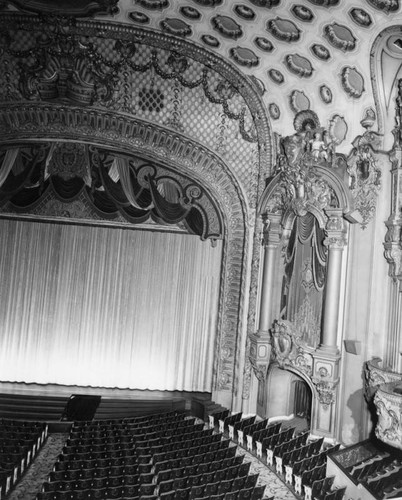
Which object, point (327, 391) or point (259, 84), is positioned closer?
point (327, 391)

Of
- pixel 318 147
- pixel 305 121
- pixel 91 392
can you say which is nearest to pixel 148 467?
pixel 91 392

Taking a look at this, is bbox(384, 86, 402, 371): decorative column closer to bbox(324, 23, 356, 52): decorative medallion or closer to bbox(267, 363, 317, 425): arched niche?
bbox(324, 23, 356, 52): decorative medallion

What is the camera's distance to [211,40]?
43.8 feet

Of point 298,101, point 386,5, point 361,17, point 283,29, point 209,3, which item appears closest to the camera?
point 386,5

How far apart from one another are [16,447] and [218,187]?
846 cm

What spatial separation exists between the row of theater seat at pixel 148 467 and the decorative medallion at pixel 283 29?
29.3 feet

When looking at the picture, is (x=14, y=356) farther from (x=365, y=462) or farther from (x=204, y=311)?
(x=365, y=462)

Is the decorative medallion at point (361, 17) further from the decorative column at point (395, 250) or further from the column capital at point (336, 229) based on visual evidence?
the column capital at point (336, 229)

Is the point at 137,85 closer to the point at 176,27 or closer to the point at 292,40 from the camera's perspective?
the point at 176,27

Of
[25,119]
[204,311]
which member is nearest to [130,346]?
[204,311]

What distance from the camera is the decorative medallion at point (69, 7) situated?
1208cm

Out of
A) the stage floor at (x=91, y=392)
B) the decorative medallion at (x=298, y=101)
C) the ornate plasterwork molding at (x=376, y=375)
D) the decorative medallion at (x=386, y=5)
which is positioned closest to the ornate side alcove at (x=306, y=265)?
the decorative medallion at (x=298, y=101)

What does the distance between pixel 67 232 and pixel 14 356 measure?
14.0 ft

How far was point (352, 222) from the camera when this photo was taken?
12.1 m
